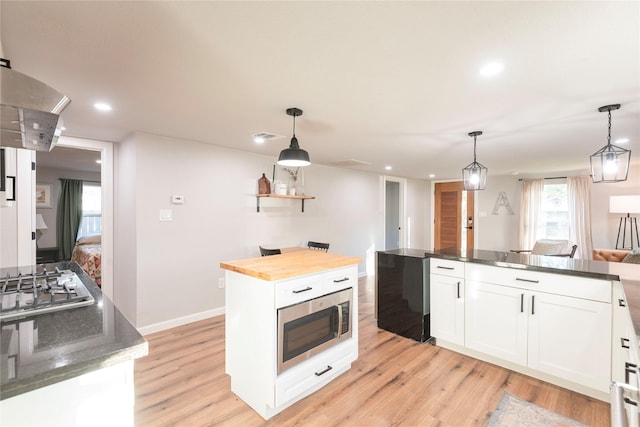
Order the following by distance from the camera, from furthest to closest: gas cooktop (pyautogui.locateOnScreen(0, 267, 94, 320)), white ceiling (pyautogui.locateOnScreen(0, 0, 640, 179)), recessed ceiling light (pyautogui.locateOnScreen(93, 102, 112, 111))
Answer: recessed ceiling light (pyautogui.locateOnScreen(93, 102, 112, 111)), white ceiling (pyautogui.locateOnScreen(0, 0, 640, 179)), gas cooktop (pyautogui.locateOnScreen(0, 267, 94, 320))

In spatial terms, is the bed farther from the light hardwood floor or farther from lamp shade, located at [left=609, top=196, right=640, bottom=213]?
lamp shade, located at [left=609, top=196, right=640, bottom=213]

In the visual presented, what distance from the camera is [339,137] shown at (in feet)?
11.0

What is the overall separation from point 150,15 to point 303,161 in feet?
4.43

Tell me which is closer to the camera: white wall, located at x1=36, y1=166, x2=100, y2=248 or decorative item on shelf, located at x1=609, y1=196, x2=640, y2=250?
decorative item on shelf, located at x1=609, y1=196, x2=640, y2=250

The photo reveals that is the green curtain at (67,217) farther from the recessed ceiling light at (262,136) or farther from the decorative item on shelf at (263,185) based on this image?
the recessed ceiling light at (262,136)

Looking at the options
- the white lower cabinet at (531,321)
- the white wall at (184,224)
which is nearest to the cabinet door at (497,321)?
the white lower cabinet at (531,321)

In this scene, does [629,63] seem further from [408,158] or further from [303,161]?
[408,158]

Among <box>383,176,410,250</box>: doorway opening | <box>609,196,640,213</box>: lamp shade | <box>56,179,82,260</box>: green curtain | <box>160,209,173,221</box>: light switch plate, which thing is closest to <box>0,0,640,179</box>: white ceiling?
<box>160,209,173,221</box>: light switch plate

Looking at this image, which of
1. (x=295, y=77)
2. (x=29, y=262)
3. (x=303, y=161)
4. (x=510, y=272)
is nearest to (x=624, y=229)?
(x=510, y=272)

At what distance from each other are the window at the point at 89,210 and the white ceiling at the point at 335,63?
Answer: 517 cm

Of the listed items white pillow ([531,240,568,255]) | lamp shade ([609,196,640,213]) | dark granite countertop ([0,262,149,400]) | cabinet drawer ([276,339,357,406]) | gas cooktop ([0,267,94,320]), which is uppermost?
lamp shade ([609,196,640,213])

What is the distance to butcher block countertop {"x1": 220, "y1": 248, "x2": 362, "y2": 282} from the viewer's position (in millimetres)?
1889

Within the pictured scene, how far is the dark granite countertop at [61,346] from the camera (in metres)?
0.78

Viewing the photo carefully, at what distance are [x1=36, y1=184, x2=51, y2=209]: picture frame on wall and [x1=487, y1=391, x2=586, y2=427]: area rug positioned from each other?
882 cm
